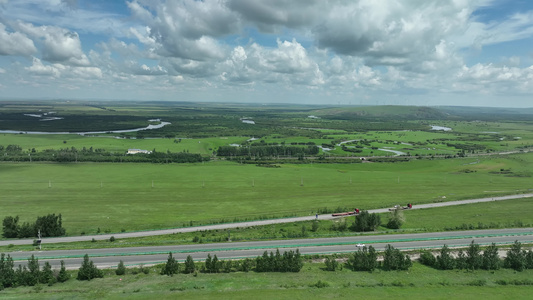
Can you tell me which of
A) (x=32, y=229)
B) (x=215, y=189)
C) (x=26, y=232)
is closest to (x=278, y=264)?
(x=32, y=229)

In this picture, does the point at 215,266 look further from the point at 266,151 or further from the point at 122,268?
the point at 266,151

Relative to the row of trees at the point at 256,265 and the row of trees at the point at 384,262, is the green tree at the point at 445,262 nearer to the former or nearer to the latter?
the row of trees at the point at 384,262

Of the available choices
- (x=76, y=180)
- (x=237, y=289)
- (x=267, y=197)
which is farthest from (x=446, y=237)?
(x=76, y=180)

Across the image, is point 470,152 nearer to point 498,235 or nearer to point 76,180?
point 498,235

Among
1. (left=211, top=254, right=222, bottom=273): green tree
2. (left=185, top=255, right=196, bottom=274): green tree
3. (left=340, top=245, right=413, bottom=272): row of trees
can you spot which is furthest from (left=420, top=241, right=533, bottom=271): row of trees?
(left=185, top=255, right=196, bottom=274): green tree

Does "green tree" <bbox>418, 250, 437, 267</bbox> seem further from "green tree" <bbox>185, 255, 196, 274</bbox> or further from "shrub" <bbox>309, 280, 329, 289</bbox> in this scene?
"green tree" <bbox>185, 255, 196, 274</bbox>

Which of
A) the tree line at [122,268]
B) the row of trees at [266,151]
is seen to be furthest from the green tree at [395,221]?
the row of trees at [266,151]
